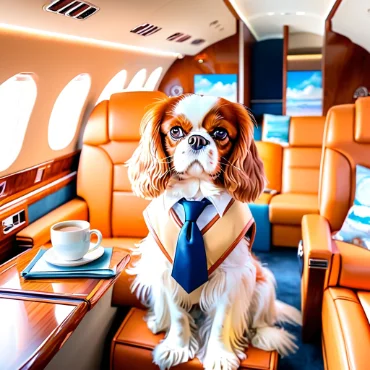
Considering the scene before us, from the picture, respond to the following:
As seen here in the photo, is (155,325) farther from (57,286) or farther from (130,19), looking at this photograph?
(130,19)

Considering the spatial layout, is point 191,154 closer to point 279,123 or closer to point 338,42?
point 279,123

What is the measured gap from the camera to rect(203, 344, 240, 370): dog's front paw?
1.48 m

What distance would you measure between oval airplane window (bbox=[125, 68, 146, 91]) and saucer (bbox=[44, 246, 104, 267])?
10.0ft

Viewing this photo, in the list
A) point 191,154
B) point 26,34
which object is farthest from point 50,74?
point 191,154

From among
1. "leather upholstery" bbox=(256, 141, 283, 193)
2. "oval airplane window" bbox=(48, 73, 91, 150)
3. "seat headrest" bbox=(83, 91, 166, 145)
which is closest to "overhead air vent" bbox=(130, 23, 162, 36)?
"oval airplane window" bbox=(48, 73, 91, 150)

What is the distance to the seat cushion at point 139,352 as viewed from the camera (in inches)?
61.0

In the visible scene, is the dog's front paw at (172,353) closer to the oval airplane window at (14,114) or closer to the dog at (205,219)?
the dog at (205,219)

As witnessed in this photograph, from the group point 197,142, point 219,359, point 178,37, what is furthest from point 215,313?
point 178,37

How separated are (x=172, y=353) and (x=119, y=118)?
53.9 inches

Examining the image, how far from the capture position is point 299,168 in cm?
374

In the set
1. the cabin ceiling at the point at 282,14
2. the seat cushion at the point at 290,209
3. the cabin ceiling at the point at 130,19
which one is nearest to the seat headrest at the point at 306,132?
the seat cushion at the point at 290,209

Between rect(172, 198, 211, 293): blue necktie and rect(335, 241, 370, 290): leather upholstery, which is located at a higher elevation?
rect(172, 198, 211, 293): blue necktie

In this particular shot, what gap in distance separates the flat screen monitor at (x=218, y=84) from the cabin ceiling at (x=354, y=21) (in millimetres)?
1488

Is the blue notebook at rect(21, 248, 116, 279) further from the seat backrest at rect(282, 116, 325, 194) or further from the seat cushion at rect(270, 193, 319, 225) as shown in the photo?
Answer: the seat backrest at rect(282, 116, 325, 194)
